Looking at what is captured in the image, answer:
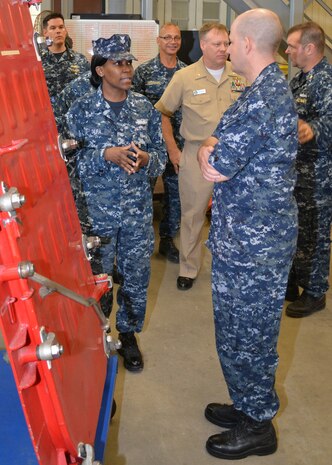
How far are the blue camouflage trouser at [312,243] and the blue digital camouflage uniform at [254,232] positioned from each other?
55.5 inches

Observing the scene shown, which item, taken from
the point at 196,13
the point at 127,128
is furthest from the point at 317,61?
the point at 196,13

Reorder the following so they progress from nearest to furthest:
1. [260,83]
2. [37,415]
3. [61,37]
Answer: [37,415]
[260,83]
[61,37]

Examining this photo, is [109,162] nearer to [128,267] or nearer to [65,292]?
[128,267]

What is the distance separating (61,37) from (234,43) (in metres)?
2.63

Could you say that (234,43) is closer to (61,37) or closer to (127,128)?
(127,128)

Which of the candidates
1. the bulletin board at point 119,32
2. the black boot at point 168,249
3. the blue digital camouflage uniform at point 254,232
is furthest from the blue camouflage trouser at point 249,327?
the bulletin board at point 119,32

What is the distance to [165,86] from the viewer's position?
4645 millimetres

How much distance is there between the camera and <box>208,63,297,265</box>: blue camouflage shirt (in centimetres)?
204

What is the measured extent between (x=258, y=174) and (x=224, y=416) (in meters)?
1.15

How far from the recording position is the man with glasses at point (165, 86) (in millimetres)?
4559

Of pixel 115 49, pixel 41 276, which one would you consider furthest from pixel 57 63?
pixel 41 276

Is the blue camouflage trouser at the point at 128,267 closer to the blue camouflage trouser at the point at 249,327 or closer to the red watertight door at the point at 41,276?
the blue camouflage trouser at the point at 249,327

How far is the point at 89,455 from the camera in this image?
5.07ft

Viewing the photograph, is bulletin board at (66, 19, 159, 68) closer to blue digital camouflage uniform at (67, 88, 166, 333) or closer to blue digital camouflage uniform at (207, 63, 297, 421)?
blue digital camouflage uniform at (67, 88, 166, 333)
